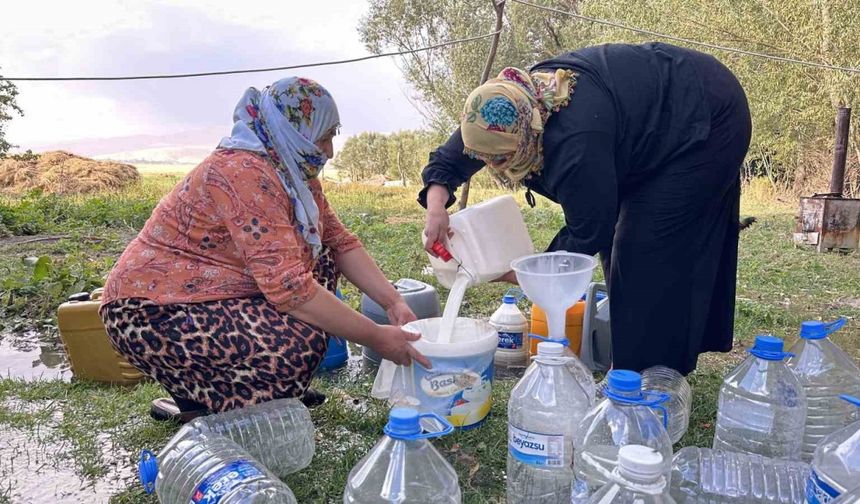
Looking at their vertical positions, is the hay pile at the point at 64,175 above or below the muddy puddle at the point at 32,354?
below

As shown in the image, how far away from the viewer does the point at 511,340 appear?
119 inches

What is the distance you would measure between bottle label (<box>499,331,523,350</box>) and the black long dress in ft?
1.98

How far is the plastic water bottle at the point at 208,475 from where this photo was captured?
1535 millimetres

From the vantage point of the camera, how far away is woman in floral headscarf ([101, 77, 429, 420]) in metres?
2.06

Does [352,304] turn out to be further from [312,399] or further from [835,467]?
[835,467]

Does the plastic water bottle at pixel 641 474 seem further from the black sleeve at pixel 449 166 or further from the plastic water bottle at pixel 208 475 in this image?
the black sleeve at pixel 449 166

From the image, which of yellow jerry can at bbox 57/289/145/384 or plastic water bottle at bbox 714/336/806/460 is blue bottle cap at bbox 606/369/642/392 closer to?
plastic water bottle at bbox 714/336/806/460

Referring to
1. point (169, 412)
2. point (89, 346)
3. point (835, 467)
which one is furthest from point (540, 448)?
point (89, 346)

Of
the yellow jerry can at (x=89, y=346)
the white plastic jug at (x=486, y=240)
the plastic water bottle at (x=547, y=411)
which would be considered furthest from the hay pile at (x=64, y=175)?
the plastic water bottle at (x=547, y=411)

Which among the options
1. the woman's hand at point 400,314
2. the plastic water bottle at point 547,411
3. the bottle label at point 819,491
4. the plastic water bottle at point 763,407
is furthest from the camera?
the woman's hand at point 400,314

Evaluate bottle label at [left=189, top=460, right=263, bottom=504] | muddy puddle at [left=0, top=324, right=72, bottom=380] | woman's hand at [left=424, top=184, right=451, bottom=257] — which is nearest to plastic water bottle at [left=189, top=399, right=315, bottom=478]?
bottle label at [left=189, top=460, right=263, bottom=504]

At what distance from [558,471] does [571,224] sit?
2.58 ft

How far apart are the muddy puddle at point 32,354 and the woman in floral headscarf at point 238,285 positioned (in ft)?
4.45

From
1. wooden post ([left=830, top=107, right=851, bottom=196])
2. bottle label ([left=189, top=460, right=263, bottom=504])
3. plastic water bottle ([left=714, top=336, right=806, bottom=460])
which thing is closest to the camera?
bottle label ([left=189, top=460, right=263, bottom=504])
